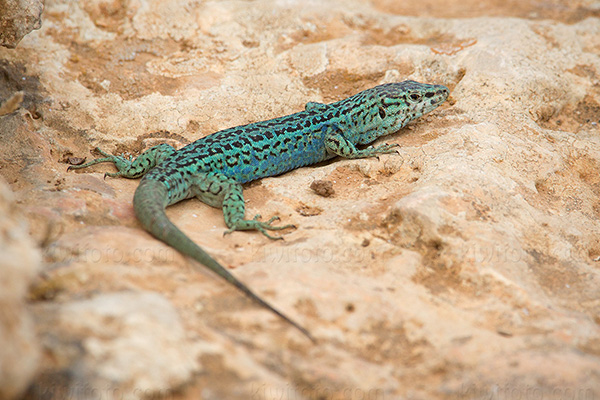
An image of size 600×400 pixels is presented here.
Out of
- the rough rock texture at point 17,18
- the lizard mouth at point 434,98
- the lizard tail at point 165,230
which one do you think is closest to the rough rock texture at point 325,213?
the lizard tail at point 165,230

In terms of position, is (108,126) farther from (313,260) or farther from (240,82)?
(313,260)

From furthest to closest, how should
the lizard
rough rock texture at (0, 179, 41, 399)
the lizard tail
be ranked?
the lizard → the lizard tail → rough rock texture at (0, 179, 41, 399)

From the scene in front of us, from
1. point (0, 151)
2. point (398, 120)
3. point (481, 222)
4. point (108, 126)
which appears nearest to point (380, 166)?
point (398, 120)

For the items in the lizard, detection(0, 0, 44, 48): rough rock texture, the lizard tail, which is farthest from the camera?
detection(0, 0, 44, 48): rough rock texture

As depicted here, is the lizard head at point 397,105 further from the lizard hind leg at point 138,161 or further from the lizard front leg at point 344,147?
the lizard hind leg at point 138,161

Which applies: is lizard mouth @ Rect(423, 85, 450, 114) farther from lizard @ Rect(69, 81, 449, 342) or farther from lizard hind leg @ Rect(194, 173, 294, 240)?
lizard hind leg @ Rect(194, 173, 294, 240)

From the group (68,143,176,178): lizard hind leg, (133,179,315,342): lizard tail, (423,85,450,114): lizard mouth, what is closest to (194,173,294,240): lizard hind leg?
(133,179,315,342): lizard tail
